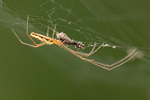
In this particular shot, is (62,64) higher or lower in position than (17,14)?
higher

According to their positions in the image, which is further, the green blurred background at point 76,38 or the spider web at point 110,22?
the spider web at point 110,22

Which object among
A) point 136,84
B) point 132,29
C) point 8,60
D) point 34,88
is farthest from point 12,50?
point 136,84

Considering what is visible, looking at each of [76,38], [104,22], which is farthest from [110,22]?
[76,38]

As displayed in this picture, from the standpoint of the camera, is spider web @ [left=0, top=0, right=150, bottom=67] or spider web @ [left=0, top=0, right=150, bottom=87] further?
spider web @ [left=0, top=0, right=150, bottom=87]

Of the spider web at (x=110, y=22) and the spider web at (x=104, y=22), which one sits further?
the spider web at (x=110, y=22)

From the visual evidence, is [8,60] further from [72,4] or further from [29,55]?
[72,4]

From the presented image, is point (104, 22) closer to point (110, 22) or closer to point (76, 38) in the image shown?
point (110, 22)

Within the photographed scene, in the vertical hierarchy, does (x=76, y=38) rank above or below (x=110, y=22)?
below

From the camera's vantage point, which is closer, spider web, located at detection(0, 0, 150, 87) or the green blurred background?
the green blurred background
